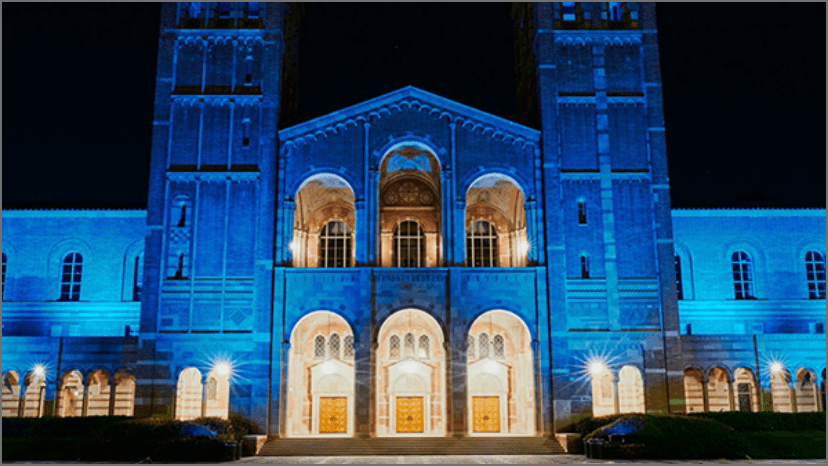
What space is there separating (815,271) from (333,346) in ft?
94.9

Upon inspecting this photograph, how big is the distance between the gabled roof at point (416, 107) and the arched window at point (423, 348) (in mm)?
10846

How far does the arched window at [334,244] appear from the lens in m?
44.5

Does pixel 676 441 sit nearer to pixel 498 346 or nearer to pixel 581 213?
pixel 581 213

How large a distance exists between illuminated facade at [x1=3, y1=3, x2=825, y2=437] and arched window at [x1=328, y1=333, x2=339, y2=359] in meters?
0.07

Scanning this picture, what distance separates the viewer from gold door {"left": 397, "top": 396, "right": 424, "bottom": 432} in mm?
39438

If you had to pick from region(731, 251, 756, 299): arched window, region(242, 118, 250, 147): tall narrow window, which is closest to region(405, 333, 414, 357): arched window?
region(242, 118, 250, 147): tall narrow window

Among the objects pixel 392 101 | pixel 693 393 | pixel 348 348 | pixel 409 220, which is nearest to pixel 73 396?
pixel 348 348

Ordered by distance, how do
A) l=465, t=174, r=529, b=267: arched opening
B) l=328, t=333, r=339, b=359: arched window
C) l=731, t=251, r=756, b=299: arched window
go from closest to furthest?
l=328, t=333, r=339, b=359: arched window
l=465, t=174, r=529, b=267: arched opening
l=731, t=251, r=756, b=299: arched window

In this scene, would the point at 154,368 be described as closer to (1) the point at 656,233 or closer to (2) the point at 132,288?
(2) the point at 132,288

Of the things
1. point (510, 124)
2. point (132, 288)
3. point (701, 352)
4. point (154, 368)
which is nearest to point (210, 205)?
point (154, 368)

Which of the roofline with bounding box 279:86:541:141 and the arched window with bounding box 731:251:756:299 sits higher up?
the roofline with bounding box 279:86:541:141

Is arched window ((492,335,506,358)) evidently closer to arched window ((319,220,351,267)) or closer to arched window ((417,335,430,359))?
arched window ((417,335,430,359))

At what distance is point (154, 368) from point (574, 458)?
18.6 meters

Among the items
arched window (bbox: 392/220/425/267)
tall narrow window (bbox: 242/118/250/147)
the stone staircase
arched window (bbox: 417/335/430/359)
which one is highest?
tall narrow window (bbox: 242/118/250/147)
